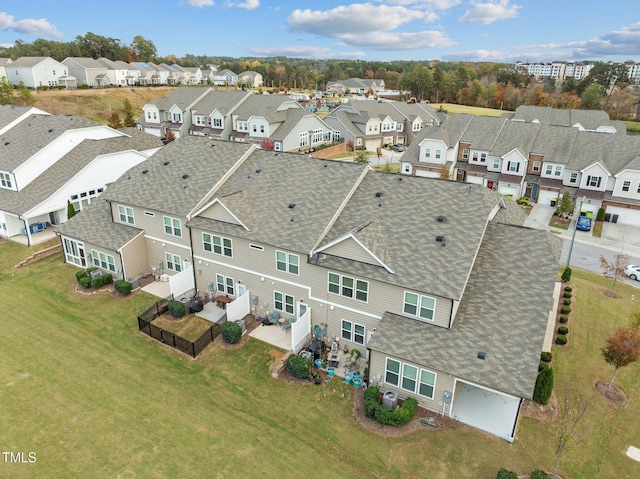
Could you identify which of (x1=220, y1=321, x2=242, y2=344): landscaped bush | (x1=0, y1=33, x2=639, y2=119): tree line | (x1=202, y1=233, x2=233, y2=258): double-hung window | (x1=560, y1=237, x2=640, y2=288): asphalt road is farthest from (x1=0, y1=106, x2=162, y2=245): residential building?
(x1=0, y1=33, x2=639, y2=119): tree line

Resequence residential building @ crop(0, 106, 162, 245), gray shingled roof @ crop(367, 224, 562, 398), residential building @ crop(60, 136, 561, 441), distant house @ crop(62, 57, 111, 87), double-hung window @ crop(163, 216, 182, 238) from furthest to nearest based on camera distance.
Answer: distant house @ crop(62, 57, 111, 87), residential building @ crop(0, 106, 162, 245), double-hung window @ crop(163, 216, 182, 238), residential building @ crop(60, 136, 561, 441), gray shingled roof @ crop(367, 224, 562, 398)

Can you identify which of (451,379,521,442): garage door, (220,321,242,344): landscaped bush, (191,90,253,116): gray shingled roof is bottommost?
(451,379,521,442): garage door

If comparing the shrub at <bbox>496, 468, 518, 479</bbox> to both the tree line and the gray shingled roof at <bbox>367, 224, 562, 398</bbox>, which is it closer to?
the gray shingled roof at <bbox>367, 224, 562, 398</bbox>

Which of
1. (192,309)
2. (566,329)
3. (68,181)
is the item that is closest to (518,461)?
(566,329)

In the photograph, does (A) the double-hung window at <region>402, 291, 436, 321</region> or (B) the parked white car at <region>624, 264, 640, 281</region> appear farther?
(B) the parked white car at <region>624, 264, 640, 281</region>

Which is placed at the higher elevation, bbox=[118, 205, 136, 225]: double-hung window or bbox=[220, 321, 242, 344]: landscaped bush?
bbox=[118, 205, 136, 225]: double-hung window

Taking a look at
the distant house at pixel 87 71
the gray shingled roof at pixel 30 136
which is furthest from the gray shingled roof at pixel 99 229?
the distant house at pixel 87 71
